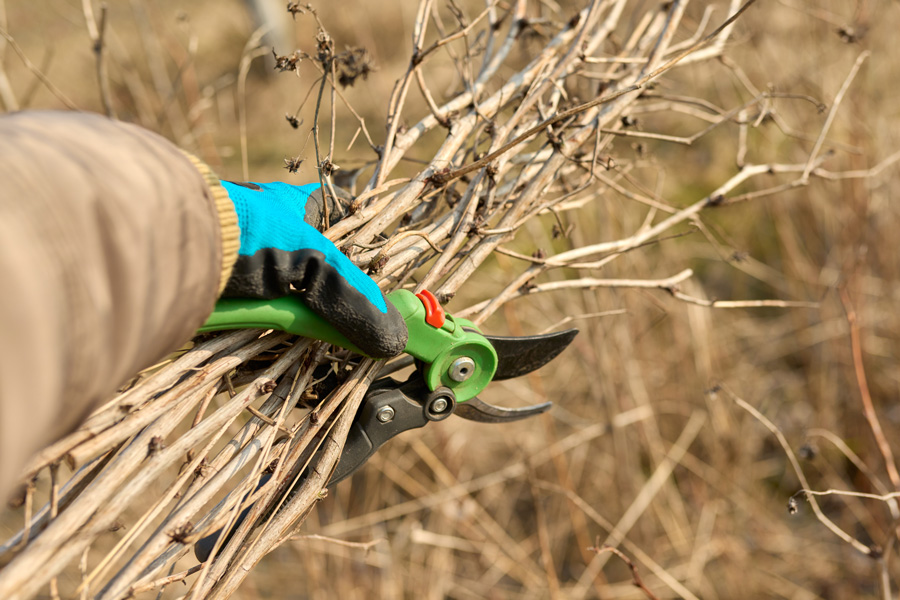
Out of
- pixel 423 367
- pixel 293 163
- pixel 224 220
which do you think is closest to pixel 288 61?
pixel 293 163

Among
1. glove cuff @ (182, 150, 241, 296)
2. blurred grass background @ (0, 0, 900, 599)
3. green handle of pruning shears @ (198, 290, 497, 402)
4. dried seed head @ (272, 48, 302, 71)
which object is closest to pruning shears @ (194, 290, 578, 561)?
green handle of pruning shears @ (198, 290, 497, 402)

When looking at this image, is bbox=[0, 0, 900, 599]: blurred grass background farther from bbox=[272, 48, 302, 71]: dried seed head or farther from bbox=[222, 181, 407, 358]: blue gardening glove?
bbox=[222, 181, 407, 358]: blue gardening glove

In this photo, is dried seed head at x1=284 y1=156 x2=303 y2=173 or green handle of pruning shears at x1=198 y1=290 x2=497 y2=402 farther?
dried seed head at x1=284 y1=156 x2=303 y2=173

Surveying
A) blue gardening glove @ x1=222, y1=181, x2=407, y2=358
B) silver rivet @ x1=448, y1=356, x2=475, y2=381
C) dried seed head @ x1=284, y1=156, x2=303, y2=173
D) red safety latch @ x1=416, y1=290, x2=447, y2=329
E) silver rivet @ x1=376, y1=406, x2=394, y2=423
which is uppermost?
dried seed head @ x1=284, y1=156, x2=303, y2=173

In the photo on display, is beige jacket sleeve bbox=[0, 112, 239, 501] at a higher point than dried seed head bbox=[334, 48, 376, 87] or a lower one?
lower

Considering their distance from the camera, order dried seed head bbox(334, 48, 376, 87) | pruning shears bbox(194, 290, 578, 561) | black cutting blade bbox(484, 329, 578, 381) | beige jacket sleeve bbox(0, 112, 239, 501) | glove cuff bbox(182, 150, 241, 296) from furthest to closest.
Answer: dried seed head bbox(334, 48, 376, 87) → black cutting blade bbox(484, 329, 578, 381) → pruning shears bbox(194, 290, 578, 561) → glove cuff bbox(182, 150, 241, 296) → beige jacket sleeve bbox(0, 112, 239, 501)

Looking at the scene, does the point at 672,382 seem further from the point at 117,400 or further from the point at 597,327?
the point at 117,400

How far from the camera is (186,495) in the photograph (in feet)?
3.18

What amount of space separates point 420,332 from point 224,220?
0.37 meters

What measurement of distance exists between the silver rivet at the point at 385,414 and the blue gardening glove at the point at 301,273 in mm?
158

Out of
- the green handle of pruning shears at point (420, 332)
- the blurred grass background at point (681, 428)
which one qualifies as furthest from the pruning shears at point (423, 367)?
the blurred grass background at point (681, 428)

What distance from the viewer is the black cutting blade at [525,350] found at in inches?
49.8

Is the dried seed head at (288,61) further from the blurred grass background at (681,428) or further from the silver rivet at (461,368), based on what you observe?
the blurred grass background at (681,428)

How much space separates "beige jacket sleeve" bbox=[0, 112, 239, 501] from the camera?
0.63m
